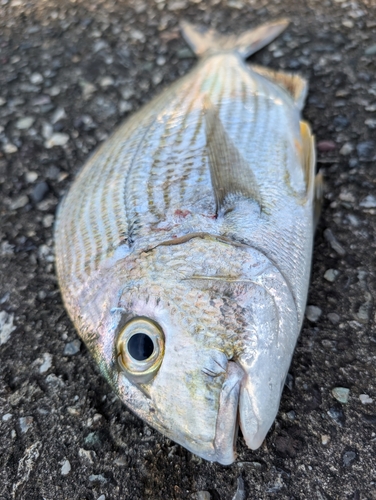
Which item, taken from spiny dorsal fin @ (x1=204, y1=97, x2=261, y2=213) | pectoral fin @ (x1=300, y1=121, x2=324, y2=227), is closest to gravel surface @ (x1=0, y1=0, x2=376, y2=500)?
pectoral fin @ (x1=300, y1=121, x2=324, y2=227)

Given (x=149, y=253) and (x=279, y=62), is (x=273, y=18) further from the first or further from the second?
(x=149, y=253)

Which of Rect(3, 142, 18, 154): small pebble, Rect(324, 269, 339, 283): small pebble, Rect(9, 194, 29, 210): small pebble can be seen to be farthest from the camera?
Rect(3, 142, 18, 154): small pebble

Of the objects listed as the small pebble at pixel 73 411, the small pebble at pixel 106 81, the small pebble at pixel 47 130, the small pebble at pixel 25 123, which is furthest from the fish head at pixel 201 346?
the small pebble at pixel 106 81

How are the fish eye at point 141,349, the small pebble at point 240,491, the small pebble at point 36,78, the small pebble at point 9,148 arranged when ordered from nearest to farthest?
the fish eye at point 141,349
the small pebble at point 240,491
the small pebble at point 9,148
the small pebble at point 36,78

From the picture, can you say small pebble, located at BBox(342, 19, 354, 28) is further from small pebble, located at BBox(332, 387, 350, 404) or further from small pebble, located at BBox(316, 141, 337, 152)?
small pebble, located at BBox(332, 387, 350, 404)

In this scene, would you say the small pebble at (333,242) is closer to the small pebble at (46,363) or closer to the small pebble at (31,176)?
the small pebble at (46,363)

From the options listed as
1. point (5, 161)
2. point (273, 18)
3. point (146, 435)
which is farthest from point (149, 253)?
point (273, 18)
